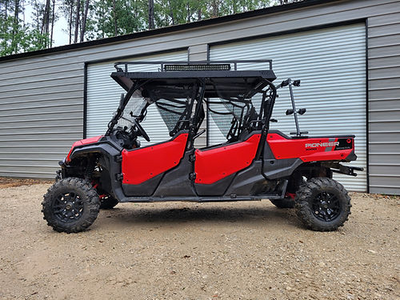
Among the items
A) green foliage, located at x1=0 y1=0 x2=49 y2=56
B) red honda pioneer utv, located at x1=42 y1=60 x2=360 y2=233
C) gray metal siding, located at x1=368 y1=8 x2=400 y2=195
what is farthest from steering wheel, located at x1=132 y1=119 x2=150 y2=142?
green foliage, located at x1=0 y1=0 x2=49 y2=56

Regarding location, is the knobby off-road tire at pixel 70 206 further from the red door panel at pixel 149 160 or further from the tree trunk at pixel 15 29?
the tree trunk at pixel 15 29

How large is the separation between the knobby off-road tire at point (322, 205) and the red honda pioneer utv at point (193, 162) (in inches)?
0.5

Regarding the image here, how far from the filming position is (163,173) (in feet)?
12.8

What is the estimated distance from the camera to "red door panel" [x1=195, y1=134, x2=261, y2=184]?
12.9 ft

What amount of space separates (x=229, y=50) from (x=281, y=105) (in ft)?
7.65

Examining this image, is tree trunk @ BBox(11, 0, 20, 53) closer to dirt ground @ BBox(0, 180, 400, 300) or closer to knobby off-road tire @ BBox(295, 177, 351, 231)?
dirt ground @ BBox(0, 180, 400, 300)

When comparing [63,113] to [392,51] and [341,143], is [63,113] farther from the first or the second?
[392,51]

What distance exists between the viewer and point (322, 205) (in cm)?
384

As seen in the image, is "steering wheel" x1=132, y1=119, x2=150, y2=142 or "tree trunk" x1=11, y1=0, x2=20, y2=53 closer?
"steering wheel" x1=132, y1=119, x2=150, y2=142

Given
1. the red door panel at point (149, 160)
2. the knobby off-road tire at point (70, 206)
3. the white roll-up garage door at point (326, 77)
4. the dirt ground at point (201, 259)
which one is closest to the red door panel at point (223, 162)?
the red door panel at point (149, 160)

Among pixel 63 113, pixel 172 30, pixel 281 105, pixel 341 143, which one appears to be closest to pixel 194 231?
pixel 341 143

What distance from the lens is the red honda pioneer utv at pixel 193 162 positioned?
149 inches

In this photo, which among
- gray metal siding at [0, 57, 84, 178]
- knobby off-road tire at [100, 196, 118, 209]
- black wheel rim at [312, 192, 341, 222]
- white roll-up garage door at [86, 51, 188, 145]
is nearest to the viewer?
black wheel rim at [312, 192, 341, 222]

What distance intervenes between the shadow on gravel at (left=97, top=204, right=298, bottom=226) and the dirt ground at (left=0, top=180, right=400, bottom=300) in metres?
0.03
